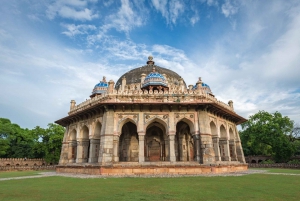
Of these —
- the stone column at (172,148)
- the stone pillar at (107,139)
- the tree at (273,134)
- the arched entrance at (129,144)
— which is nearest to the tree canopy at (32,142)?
the arched entrance at (129,144)

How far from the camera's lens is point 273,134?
35.2 meters

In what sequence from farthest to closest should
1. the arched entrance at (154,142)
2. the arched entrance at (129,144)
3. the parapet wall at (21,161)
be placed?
1. the parapet wall at (21,161)
2. the arched entrance at (154,142)
3. the arched entrance at (129,144)

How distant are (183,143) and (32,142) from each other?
110 ft

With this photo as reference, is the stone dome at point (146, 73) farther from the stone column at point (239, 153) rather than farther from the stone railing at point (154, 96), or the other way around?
the stone column at point (239, 153)

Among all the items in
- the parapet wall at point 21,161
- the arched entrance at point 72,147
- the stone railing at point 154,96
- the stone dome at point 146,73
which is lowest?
the parapet wall at point 21,161

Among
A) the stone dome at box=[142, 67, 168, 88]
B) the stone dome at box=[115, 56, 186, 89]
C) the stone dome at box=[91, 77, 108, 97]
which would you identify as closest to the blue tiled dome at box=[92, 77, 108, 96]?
the stone dome at box=[91, 77, 108, 97]

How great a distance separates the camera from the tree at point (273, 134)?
34.0m

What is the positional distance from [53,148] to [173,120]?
1098 inches

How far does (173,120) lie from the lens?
15.9 meters

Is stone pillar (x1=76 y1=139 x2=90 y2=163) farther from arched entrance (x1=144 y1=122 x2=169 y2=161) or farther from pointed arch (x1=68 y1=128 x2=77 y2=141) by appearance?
arched entrance (x1=144 y1=122 x2=169 y2=161)

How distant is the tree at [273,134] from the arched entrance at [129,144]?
25.4m

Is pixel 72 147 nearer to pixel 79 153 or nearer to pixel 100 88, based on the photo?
pixel 79 153

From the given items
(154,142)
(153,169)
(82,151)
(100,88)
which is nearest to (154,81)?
(154,142)

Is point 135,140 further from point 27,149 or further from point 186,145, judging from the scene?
point 27,149
